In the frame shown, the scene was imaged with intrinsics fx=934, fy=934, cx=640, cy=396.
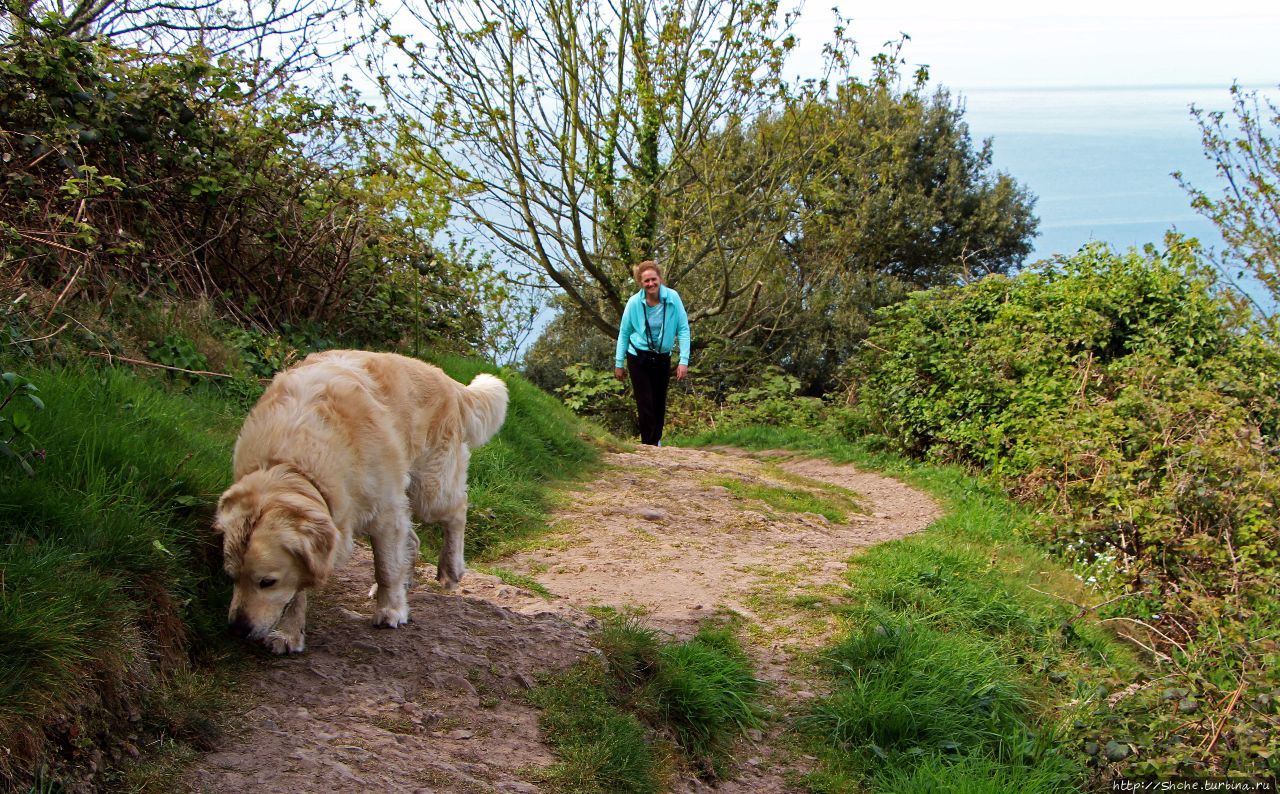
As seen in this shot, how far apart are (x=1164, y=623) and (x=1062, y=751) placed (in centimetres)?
324

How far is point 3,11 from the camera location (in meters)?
5.75

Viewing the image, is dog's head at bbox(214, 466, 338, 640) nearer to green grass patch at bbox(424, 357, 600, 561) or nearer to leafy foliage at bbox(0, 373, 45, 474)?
leafy foliage at bbox(0, 373, 45, 474)

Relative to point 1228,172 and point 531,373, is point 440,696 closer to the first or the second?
point 1228,172

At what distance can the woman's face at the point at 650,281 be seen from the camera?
1124cm

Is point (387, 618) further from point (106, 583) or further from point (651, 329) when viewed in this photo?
point (651, 329)

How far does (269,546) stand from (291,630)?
1.73 ft

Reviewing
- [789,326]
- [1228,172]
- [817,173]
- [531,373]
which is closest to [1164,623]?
[817,173]

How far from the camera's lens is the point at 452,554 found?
16.5 feet

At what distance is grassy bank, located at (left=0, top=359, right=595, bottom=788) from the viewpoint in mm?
2779

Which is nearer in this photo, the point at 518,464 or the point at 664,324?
the point at 518,464

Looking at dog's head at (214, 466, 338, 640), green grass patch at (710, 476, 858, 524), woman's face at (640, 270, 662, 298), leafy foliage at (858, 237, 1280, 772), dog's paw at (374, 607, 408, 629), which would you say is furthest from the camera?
woman's face at (640, 270, 662, 298)

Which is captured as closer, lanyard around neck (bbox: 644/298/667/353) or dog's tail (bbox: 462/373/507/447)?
dog's tail (bbox: 462/373/507/447)

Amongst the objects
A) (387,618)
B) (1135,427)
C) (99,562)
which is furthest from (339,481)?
(1135,427)

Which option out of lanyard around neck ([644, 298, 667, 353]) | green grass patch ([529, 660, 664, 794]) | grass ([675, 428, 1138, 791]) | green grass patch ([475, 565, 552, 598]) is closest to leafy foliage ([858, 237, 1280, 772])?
grass ([675, 428, 1138, 791])
